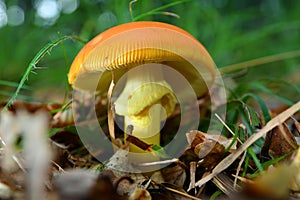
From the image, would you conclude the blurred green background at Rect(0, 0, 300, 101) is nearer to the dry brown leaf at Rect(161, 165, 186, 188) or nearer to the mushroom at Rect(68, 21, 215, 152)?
the mushroom at Rect(68, 21, 215, 152)

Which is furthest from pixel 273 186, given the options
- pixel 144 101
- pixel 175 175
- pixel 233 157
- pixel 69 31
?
pixel 69 31

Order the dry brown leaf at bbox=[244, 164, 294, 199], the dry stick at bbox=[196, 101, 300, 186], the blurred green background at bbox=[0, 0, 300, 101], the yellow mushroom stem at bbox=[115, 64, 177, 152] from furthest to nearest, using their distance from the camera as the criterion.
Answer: the blurred green background at bbox=[0, 0, 300, 101]
the yellow mushroom stem at bbox=[115, 64, 177, 152]
the dry stick at bbox=[196, 101, 300, 186]
the dry brown leaf at bbox=[244, 164, 294, 199]

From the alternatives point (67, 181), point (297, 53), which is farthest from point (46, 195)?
point (297, 53)

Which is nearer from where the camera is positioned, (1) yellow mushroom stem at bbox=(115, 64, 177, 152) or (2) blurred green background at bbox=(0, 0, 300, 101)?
(1) yellow mushroom stem at bbox=(115, 64, 177, 152)

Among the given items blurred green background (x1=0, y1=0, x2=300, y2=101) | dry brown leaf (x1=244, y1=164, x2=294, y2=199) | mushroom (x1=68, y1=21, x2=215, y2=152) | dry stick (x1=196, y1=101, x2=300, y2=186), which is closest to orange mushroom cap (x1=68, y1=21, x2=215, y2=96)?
mushroom (x1=68, y1=21, x2=215, y2=152)

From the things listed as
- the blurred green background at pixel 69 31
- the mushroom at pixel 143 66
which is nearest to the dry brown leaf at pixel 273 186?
the mushroom at pixel 143 66

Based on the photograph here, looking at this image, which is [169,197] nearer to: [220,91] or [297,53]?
[220,91]

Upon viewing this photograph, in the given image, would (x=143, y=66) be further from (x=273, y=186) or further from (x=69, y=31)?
(x=69, y=31)

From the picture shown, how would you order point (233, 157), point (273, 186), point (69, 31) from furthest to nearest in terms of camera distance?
point (69, 31) < point (233, 157) < point (273, 186)

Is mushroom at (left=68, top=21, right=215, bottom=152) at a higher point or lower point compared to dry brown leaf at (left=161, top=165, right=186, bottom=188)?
higher
